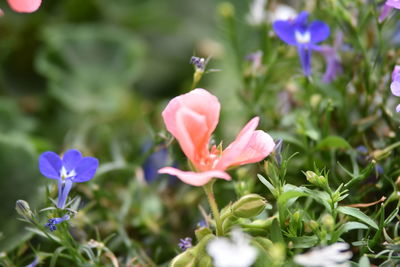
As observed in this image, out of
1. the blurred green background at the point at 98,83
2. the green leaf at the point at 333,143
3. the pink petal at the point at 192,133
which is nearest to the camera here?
the pink petal at the point at 192,133

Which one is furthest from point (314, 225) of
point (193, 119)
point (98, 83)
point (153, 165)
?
point (98, 83)

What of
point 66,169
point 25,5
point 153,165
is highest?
point 25,5

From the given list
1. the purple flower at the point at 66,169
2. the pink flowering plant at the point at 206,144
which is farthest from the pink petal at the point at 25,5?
the purple flower at the point at 66,169

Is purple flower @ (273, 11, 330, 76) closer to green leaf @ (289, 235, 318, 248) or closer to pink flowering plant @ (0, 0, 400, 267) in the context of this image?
pink flowering plant @ (0, 0, 400, 267)

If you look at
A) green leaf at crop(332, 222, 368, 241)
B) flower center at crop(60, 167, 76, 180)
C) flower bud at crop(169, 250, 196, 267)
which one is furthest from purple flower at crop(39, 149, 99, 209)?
green leaf at crop(332, 222, 368, 241)

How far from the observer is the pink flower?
0.41 meters

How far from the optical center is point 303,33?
0.57m

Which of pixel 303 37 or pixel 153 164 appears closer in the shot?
pixel 303 37

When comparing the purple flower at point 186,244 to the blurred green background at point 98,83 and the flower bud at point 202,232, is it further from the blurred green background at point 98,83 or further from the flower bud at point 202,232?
the blurred green background at point 98,83

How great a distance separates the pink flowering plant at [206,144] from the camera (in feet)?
1.42

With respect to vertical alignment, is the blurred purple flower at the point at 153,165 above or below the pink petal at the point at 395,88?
below

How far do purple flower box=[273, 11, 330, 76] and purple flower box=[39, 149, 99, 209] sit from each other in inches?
9.0

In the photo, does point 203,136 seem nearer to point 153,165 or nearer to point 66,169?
point 66,169

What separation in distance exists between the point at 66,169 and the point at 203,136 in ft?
0.46
